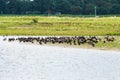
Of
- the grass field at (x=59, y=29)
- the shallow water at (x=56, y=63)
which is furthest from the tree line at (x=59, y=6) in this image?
the shallow water at (x=56, y=63)

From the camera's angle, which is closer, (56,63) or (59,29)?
(56,63)

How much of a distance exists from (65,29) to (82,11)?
3446 inches

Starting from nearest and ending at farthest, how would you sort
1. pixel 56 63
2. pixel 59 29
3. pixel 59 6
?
1. pixel 56 63
2. pixel 59 29
3. pixel 59 6

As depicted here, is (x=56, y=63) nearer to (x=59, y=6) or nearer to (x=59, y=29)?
(x=59, y=29)

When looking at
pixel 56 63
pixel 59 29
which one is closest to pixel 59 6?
pixel 59 29

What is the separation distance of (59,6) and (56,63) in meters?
134

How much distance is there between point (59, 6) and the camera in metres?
176

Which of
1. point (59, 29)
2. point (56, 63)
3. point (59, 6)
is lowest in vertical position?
point (59, 6)

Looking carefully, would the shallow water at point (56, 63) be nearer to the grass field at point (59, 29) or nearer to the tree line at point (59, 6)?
the grass field at point (59, 29)

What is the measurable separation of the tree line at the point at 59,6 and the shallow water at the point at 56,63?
112 metres

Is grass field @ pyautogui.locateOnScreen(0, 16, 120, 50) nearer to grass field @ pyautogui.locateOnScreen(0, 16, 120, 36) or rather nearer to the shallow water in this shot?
grass field @ pyautogui.locateOnScreen(0, 16, 120, 36)

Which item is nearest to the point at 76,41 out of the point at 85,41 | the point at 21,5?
the point at 85,41

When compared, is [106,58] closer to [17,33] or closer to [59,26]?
[17,33]

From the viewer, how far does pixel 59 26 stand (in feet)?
297
